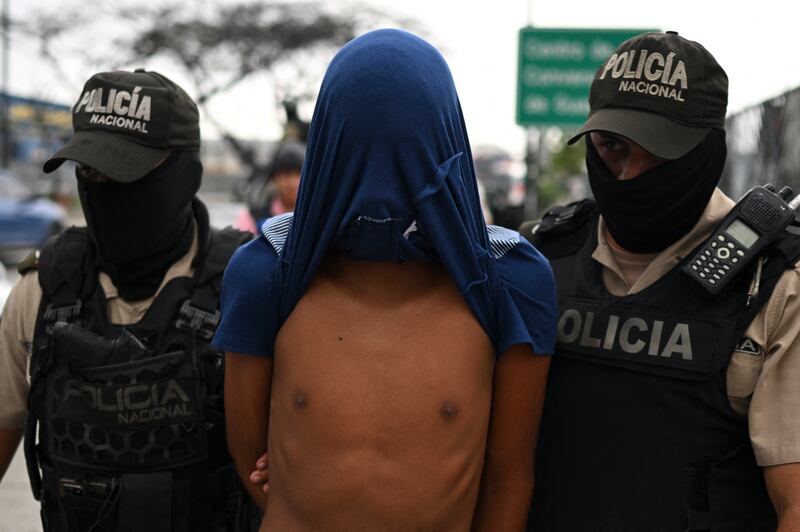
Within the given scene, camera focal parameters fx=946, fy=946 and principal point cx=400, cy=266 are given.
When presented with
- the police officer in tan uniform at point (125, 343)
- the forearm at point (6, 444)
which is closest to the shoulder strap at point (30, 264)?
the police officer in tan uniform at point (125, 343)

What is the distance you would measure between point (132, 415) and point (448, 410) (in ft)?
3.33

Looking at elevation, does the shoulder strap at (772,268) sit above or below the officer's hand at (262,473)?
above

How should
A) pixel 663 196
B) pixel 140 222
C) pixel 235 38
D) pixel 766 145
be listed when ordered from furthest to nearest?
pixel 235 38
pixel 766 145
pixel 140 222
pixel 663 196

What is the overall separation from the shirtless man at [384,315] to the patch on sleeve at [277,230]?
1 centimetres

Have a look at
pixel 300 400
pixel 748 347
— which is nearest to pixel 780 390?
pixel 748 347

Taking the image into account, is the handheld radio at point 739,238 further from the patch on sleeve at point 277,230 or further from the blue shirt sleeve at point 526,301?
the patch on sleeve at point 277,230

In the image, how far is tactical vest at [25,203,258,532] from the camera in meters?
2.54

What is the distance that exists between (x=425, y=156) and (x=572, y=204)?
944 mm

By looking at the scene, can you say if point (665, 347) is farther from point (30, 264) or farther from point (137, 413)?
point (30, 264)

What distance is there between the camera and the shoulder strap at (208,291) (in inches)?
103

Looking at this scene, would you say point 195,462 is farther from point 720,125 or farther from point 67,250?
point 720,125

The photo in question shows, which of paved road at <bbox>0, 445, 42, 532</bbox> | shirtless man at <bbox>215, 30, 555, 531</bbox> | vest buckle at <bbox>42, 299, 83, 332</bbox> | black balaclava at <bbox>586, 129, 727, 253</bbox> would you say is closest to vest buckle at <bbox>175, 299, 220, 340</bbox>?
vest buckle at <bbox>42, 299, 83, 332</bbox>

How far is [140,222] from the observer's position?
267 centimetres

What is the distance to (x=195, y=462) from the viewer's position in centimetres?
258
